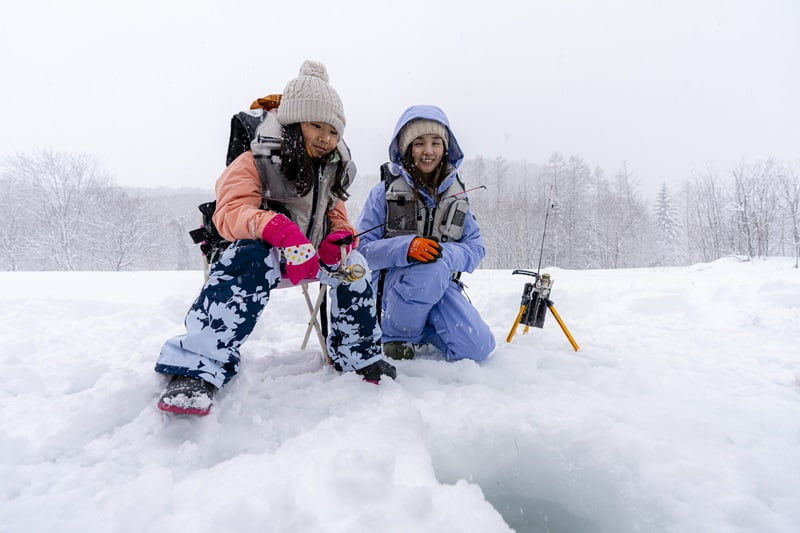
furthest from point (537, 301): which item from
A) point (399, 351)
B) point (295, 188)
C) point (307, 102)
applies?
point (307, 102)

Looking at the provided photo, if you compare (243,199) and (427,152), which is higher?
(427,152)

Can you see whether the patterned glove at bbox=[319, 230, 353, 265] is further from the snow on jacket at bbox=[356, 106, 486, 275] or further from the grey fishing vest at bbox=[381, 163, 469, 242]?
the grey fishing vest at bbox=[381, 163, 469, 242]

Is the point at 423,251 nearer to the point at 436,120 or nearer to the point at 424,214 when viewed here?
the point at 424,214

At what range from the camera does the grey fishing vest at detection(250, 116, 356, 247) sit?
2008 millimetres

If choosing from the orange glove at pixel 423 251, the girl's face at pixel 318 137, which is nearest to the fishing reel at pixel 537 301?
the orange glove at pixel 423 251

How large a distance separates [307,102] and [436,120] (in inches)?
46.0

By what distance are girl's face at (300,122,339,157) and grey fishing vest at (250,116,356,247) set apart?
9cm

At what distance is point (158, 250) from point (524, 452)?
39519 millimetres

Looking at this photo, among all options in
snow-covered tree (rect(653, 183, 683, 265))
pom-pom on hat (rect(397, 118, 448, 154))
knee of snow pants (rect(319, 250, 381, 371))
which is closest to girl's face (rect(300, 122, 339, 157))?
knee of snow pants (rect(319, 250, 381, 371))

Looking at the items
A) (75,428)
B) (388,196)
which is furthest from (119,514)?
(388,196)

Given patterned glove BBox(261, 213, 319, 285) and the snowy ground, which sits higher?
patterned glove BBox(261, 213, 319, 285)

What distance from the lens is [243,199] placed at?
1.92 meters

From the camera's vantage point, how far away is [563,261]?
32.5 metres

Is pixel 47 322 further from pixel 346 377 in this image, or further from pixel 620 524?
pixel 620 524
